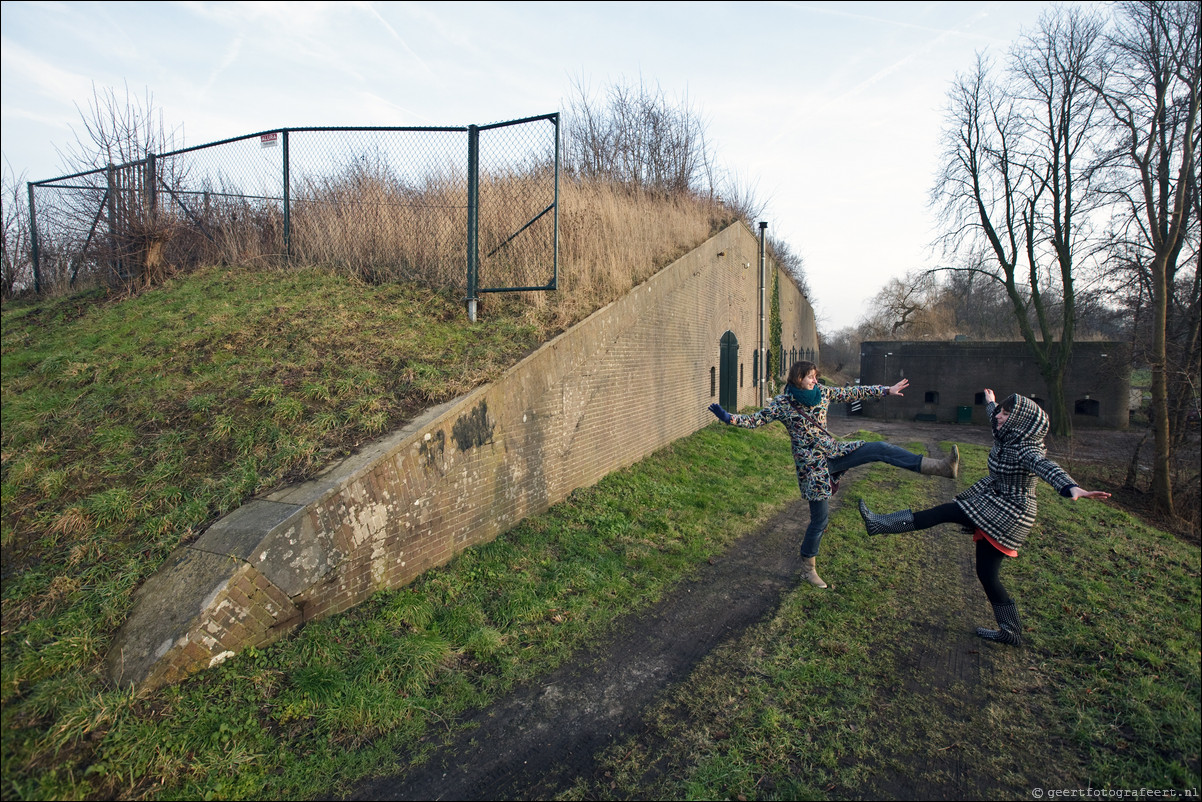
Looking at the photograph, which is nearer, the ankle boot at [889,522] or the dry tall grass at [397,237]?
the ankle boot at [889,522]

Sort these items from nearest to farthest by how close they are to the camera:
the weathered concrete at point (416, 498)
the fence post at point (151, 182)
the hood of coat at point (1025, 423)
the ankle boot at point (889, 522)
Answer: the weathered concrete at point (416, 498) → the hood of coat at point (1025, 423) → the ankle boot at point (889, 522) → the fence post at point (151, 182)

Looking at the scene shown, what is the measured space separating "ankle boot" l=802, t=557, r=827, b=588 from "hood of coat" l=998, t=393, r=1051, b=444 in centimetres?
199

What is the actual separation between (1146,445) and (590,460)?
19.8 metres

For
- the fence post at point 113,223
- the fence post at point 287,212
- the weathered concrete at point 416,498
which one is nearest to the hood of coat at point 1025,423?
the weathered concrete at point 416,498

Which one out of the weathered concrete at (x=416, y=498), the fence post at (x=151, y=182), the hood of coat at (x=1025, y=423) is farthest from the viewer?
the fence post at (x=151, y=182)

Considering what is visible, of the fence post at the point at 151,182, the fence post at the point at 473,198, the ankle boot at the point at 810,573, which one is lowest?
the ankle boot at the point at 810,573

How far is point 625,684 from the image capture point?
3795mm

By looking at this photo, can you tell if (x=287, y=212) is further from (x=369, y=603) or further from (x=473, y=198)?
(x=369, y=603)

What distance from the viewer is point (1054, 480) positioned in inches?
147

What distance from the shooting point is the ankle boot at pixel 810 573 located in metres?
5.31

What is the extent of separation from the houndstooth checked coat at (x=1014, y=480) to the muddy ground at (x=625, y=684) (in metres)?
0.93

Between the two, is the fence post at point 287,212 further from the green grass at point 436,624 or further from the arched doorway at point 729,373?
the arched doorway at point 729,373

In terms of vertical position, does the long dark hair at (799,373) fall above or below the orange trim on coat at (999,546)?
above

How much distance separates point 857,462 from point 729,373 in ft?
31.4
